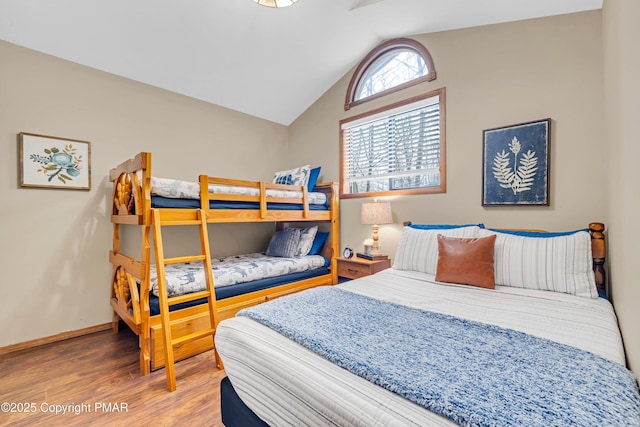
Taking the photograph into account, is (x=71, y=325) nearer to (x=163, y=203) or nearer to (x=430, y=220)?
(x=163, y=203)

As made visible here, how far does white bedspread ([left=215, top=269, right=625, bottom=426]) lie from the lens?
749mm

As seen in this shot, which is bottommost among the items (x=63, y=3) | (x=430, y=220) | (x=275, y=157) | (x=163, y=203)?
(x=430, y=220)

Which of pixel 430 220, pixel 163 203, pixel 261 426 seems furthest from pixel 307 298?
pixel 430 220

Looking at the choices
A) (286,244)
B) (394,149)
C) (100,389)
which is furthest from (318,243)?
(100,389)

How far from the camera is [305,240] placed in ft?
10.6

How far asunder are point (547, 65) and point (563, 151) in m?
0.66

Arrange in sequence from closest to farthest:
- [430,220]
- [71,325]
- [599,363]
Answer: [599,363], [71,325], [430,220]

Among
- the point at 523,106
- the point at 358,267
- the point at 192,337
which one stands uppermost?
the point at 523,106

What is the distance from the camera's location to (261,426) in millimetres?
1028

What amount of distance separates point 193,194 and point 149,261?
1.92ft

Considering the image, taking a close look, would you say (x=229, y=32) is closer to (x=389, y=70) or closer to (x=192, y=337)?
(x=389, y=70)

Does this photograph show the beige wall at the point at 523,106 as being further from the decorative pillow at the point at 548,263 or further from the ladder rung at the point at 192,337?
the ladder rung at the point at 192,337

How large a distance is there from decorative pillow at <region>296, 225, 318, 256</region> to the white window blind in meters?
0.66

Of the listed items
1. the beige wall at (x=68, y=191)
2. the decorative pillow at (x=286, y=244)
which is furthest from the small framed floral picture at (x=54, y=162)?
the decorative pillow at (x=286, y=244)
